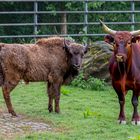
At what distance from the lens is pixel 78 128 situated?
11.9 meters

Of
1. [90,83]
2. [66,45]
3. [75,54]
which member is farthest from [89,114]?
[90,83]

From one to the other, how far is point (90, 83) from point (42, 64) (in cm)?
443

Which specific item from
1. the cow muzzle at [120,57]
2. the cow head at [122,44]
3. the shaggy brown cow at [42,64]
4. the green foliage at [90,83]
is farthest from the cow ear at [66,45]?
the green foliage at [90,83]

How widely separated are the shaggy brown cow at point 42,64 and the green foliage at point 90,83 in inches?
142

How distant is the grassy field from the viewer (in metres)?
11.3

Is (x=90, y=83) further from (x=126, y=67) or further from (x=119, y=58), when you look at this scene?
(x=119, y=58)

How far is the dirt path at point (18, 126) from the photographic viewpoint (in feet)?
37.4

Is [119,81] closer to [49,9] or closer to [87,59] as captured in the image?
[87,59]

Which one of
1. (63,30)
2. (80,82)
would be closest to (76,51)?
(80,82)

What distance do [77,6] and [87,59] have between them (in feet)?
22.3

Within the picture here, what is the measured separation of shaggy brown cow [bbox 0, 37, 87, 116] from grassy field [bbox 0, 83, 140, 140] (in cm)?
60

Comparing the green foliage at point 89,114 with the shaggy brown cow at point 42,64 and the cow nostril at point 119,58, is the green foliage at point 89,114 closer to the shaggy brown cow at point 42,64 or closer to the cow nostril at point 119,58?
the shaggy brown cow at point 42,64

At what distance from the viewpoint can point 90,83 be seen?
17703 mm

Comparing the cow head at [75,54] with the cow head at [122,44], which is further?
the cow head at [75,54]
